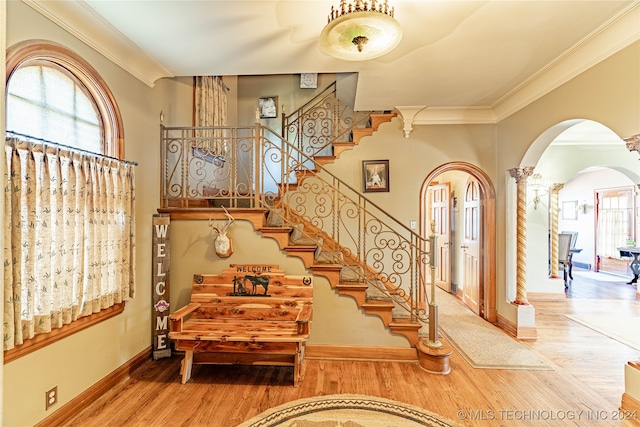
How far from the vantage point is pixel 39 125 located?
82.7 inches

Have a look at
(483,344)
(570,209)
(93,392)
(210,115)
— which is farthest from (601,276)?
(93,392)

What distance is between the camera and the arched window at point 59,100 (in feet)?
6.39

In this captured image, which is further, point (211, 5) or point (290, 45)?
point (290, 45)

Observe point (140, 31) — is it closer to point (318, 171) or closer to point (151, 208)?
point (151, 208)

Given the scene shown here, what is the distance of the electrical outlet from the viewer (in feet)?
6.79

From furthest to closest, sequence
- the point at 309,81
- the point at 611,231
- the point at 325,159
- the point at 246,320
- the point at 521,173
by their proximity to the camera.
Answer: the point at 611,231, the point at 309,81, the point at 325,159, the point at 521,173, the point at 246,320

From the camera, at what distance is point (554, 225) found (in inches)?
228

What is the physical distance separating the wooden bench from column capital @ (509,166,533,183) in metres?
2.93

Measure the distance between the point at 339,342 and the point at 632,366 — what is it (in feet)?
7.70

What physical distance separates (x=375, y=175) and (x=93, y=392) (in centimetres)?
378

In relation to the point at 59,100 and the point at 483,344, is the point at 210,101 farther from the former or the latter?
the point at 483,344

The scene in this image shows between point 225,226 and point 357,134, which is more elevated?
point 357,134

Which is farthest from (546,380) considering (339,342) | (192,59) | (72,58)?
(72,58)

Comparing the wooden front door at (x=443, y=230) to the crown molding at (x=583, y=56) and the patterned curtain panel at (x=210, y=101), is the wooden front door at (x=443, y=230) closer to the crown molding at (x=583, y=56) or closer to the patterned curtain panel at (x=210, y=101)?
the crown molding at (x=583, y=56)
